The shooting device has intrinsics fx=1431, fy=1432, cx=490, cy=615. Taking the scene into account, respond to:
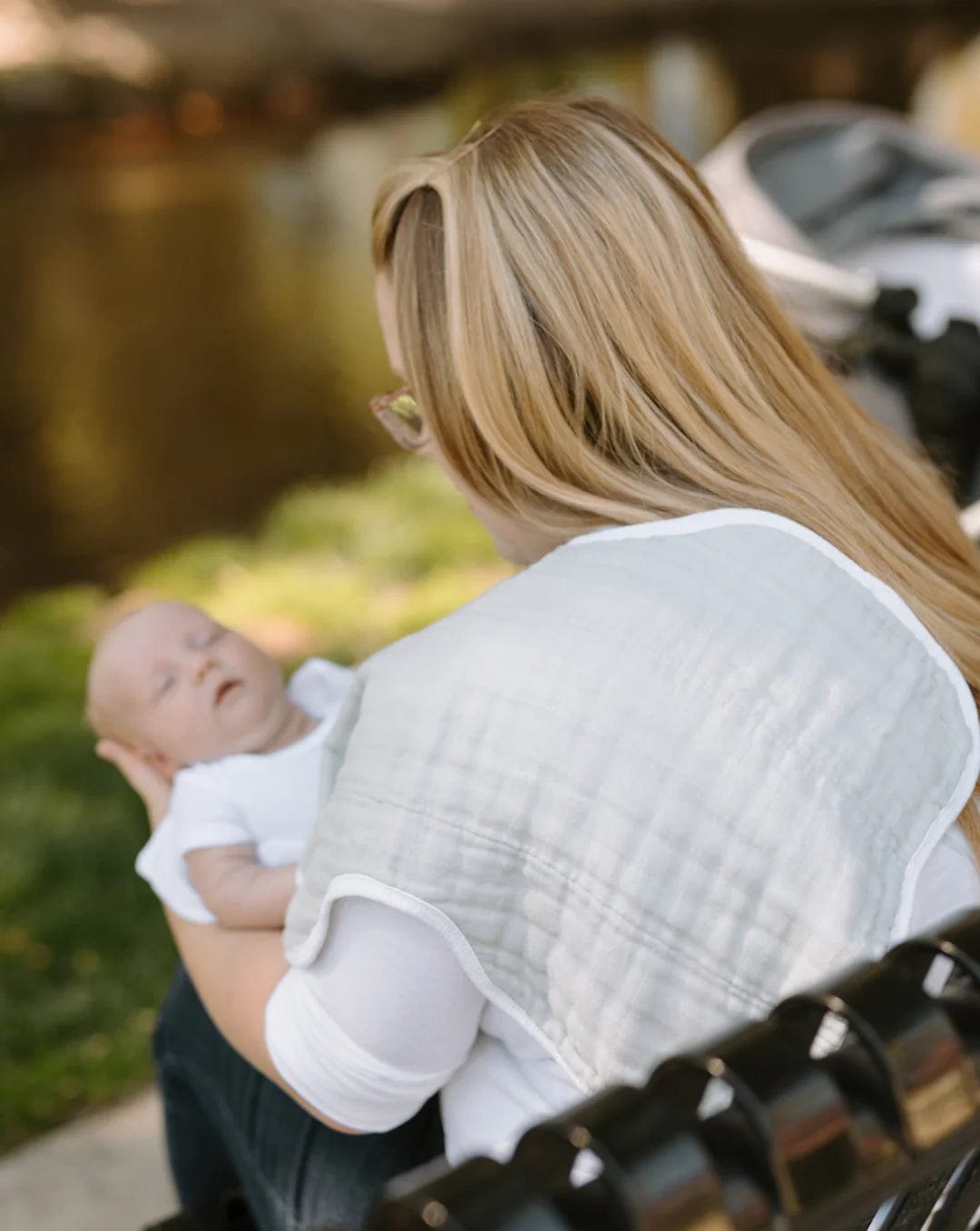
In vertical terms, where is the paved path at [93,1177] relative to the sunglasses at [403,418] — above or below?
below

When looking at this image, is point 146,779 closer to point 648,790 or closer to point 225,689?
point 225,689

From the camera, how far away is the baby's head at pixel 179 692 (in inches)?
73.7

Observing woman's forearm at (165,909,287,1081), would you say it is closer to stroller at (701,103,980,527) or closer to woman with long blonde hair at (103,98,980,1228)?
woman with long blonde hair at (103,98,980,1228)

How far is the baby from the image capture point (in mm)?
1663

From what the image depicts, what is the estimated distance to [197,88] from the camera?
15.0 meters

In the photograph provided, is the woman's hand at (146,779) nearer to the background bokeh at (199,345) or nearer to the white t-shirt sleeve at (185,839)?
the white t-shirt sleeve at (185,839)

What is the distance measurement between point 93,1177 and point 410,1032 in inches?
53.1

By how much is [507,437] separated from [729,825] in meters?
0.39

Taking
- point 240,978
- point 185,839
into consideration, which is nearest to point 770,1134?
point 240,978

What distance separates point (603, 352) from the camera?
1.20m

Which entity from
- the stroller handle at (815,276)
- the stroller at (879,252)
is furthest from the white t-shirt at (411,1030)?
the stroller handle at (815,276)

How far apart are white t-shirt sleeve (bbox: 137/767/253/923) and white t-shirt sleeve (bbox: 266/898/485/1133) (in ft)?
1.45

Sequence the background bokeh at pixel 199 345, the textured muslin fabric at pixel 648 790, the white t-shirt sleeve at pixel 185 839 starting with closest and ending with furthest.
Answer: the textured muslin fabric at pixel 648 790, the white t-shirt sleeve at pixel 185 839, the background bokeh at pixel 199 345

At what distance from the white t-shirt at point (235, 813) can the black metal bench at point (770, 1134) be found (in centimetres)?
98
